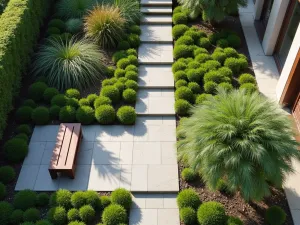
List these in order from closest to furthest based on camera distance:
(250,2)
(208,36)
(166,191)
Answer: (166,191)
(208,36)
(250,2)

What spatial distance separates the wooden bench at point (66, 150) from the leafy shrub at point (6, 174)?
812mm

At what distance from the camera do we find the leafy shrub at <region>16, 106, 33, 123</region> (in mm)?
8039

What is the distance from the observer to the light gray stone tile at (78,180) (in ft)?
22.6

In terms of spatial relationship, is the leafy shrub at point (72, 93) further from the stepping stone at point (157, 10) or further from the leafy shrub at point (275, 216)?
the leafy shrub at point (275, 216)

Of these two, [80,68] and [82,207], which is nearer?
[82,207]

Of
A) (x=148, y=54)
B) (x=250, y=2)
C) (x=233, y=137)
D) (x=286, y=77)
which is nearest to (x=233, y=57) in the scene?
(x=286, y=77)

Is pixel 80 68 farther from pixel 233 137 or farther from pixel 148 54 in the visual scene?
pixel 233 137

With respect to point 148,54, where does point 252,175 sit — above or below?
above

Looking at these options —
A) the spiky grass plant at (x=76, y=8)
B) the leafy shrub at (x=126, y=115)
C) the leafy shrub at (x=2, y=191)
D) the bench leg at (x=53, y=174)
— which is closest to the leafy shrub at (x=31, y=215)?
the leafy shrub at (x=2, y=191)

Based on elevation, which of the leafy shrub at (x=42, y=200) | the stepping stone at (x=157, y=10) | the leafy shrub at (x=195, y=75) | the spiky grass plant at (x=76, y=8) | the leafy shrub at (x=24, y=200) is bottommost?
the leafy shrub at (x=42, y=200)

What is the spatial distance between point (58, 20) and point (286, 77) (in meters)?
6.79

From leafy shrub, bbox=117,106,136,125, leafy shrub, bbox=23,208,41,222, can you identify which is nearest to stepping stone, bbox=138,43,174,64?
leafy shrub, bbox=117,106,136,125

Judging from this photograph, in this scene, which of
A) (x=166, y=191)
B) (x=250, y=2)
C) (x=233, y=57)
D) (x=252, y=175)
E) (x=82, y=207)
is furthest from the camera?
(x=250, y=2)

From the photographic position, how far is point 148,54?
9.78 m
